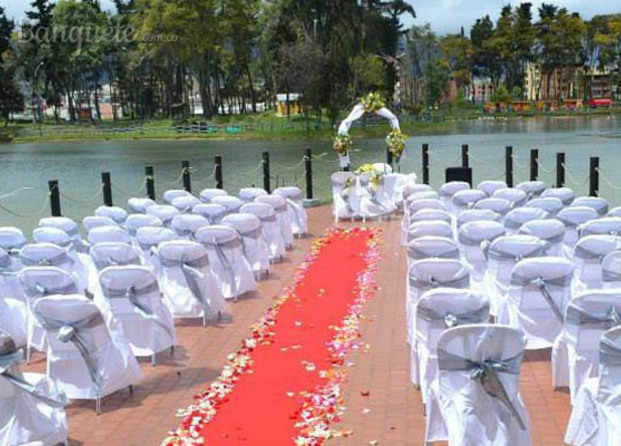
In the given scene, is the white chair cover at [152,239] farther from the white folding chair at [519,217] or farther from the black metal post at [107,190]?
the black metal post at [107,190]

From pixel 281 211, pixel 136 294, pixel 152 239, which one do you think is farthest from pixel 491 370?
pixel 281 211

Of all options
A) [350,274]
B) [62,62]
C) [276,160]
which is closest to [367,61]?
[276,160]

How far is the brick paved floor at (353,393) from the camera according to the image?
236 inches

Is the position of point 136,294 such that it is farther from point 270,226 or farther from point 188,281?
point 270,226

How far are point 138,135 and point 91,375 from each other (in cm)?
6616

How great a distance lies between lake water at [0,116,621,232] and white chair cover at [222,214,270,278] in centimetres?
1028

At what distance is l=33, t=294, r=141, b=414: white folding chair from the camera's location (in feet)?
20.9

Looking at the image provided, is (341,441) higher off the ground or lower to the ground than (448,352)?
lower

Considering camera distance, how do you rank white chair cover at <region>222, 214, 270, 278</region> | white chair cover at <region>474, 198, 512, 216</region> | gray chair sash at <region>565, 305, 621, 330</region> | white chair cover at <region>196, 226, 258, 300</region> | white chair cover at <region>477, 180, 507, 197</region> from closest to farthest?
1. gray chair sash at <region>565, 305, 621, 330</region>
2. white chair cover at <region>196, 226, 258, 300</region>
3. white chair cover at <region>222, 214, 270, 278</region>
4. white chair cover at <region>474, 198, 512, 216</region>
5. white chair cover at <region>477, 180, 507, 197</region>

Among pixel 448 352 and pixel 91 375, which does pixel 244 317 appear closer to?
pixel 91 375

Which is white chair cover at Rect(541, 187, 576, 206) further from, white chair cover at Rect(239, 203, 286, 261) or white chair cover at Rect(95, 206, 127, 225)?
white chair cover at Rect(95, 206, 127, 225)

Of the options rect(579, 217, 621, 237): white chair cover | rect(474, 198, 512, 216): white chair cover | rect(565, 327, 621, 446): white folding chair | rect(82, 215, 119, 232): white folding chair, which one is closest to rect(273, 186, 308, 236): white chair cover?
rect(82, 215, 119, 232): white folding chair

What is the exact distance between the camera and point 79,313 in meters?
6.36

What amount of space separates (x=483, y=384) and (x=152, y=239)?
638 cm
